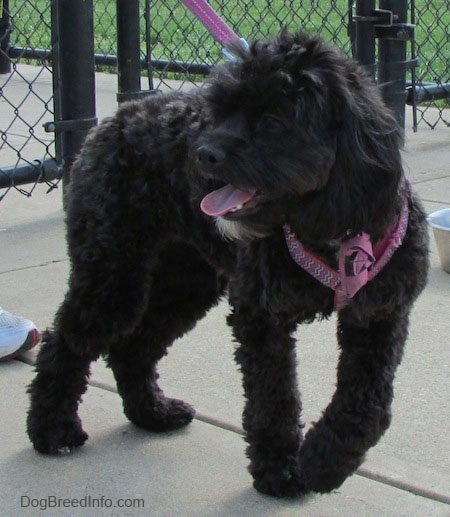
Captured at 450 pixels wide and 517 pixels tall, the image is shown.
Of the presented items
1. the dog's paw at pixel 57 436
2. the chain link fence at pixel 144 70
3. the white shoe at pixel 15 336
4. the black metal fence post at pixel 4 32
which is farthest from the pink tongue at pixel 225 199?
the black metal fence post at pixel 4 32

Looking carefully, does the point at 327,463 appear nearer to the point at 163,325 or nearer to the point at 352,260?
the point at 352,260

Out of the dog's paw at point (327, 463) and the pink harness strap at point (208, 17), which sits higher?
the pink harness strap at point (208, 17)

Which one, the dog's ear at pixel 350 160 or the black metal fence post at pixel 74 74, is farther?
the black metal fence post at pixel 74 74

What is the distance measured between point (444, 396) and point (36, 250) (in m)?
2.87

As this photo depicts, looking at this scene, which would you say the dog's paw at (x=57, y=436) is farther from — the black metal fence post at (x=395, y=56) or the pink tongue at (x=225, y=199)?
the black metal fence post at (x=395, y=56)

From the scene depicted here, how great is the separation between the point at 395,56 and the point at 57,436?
5.17m

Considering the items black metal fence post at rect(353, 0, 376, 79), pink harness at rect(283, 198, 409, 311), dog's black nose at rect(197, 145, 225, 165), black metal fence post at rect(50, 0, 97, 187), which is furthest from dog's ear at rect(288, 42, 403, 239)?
black metal fence post at rect(353, 0, 376, 79)

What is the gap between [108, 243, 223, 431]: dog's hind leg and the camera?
4.03 m

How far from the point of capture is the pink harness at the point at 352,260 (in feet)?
10.2

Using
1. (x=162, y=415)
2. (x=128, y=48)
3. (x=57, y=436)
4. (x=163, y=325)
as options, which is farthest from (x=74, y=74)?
(x=57, y=436)

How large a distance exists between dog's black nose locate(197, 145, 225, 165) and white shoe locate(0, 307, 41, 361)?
1.84m

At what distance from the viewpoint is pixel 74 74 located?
6121 mm

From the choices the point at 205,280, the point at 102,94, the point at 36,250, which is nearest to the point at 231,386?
the point at 205,280

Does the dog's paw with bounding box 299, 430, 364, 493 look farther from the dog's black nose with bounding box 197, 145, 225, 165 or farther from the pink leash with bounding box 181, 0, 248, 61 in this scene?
the pink leash with bounding box 181, 0, 248, 61
